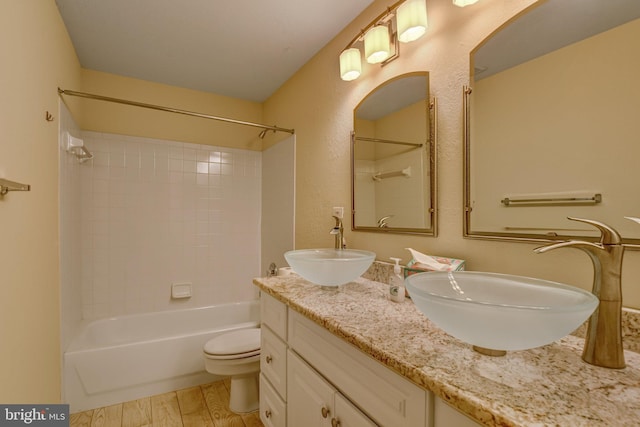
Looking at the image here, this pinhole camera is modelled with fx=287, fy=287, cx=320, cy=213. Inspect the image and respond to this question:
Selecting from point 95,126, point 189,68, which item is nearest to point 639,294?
point 189,68

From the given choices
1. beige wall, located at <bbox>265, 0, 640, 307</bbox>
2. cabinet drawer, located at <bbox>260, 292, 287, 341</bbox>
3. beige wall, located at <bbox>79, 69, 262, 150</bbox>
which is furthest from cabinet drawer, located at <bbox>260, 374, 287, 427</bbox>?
beige wall, located at <bbox>79, 69, 262, 150</bbox>

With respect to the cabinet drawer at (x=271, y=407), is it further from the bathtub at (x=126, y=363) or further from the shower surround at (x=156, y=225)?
the shower surround at (x=156, y=225)

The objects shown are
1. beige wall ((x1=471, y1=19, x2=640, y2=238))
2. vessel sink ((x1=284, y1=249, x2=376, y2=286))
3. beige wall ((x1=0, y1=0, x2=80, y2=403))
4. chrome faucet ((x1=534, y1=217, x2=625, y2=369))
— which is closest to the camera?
chrome faucet ((x1=534, y1=217, x2=625, y2=369))

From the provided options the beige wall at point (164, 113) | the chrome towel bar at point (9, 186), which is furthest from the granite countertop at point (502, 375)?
the beige wall at point (164, 113)

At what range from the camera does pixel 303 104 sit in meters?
2.17

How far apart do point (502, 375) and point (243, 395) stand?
5.48 feet

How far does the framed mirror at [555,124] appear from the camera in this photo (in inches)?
28.8

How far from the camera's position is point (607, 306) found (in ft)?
2.02

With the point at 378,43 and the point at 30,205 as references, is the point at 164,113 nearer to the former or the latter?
the point at 30,205

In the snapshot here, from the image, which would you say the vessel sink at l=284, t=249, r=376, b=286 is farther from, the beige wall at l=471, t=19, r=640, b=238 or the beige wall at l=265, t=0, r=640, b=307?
the beige wall at l=471, t=19, r=640, b=238

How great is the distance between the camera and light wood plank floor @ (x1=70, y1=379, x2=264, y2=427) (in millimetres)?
1663

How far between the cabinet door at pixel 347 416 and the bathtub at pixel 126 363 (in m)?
1.51

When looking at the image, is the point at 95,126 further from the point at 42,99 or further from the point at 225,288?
the point at 225,288

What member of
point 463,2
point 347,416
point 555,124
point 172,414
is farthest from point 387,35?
point 172,414
